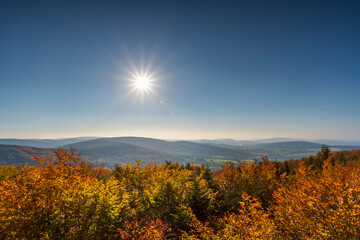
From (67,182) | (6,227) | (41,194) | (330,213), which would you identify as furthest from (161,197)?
(330,213)

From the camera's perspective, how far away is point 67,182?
16938 millimetres

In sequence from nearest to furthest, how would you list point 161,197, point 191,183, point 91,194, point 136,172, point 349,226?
point 349,226, point 91,194, point 161,197, point 191,183, point 136,172

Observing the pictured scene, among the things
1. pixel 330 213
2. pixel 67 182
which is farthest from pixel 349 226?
pixel 67 182

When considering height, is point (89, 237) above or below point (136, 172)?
below

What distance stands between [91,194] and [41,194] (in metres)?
4.63

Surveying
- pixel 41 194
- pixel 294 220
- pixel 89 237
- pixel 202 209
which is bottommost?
pixel 202 209

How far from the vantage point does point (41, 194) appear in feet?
51.2

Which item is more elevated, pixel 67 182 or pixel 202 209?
pixel 67 182

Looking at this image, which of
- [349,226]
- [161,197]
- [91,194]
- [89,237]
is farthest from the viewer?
[161,197]

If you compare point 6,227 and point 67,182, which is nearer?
point 6,227

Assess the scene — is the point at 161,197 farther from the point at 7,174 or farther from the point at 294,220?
the point at 7,174

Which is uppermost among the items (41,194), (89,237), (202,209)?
(41,194)

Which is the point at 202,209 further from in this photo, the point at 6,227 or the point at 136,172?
the point at 6,227

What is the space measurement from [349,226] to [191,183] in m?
18.4
